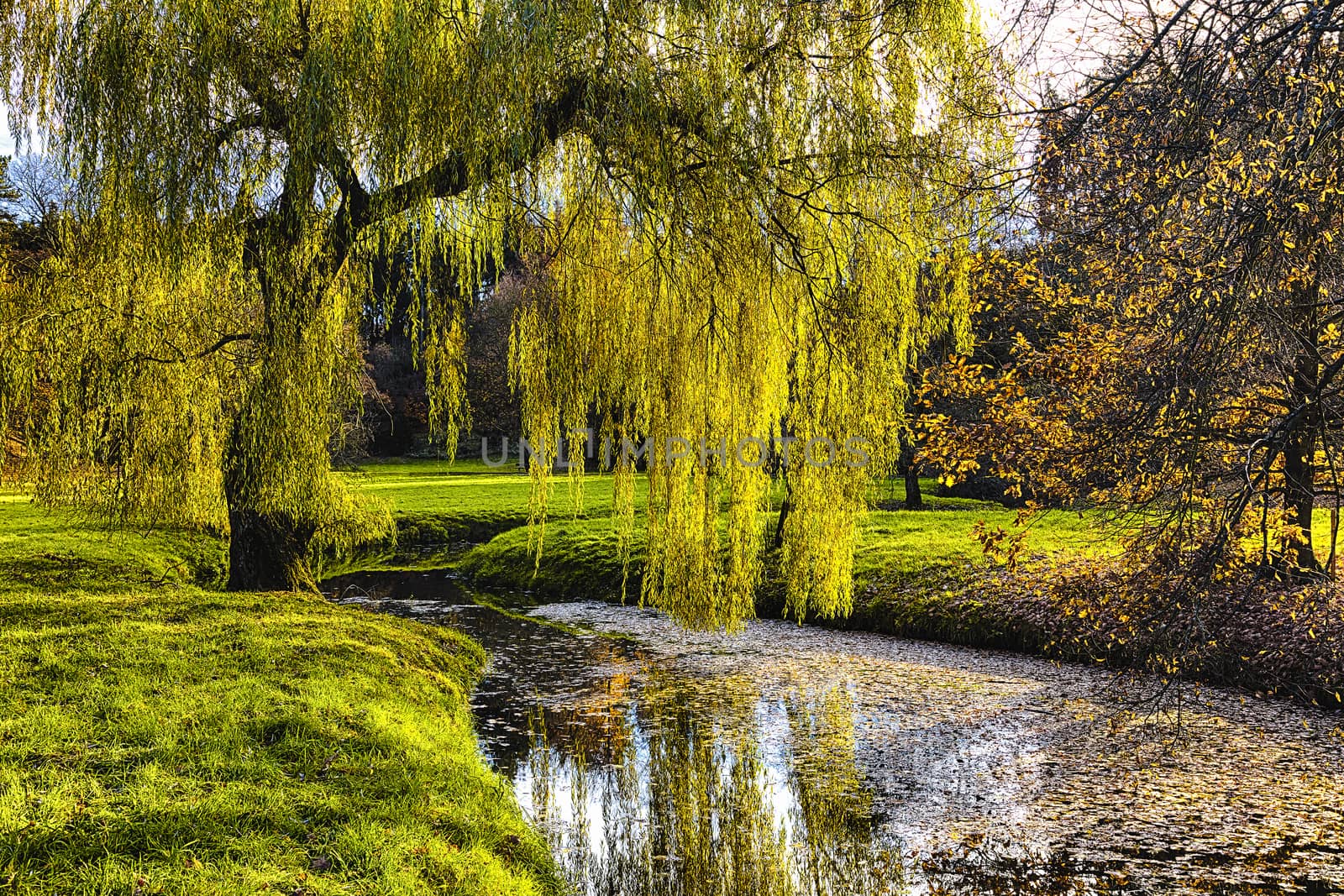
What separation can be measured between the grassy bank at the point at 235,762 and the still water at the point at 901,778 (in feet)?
2.01

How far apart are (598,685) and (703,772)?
8.41 ft

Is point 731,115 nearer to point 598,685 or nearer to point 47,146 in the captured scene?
point 47,146

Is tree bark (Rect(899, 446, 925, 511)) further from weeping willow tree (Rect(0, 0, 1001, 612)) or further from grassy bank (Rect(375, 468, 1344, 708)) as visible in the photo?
weeping willow tree (Rect(0, 0, 1001, 612))

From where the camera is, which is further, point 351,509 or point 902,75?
point 351,509

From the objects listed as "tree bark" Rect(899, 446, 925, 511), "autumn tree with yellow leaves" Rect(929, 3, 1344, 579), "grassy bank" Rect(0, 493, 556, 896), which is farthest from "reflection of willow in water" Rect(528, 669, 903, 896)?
"tree bark" Rect(899, 446, 925, 511)

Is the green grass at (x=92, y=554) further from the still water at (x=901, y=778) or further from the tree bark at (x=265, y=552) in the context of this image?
the still water at (x=901, y=778)

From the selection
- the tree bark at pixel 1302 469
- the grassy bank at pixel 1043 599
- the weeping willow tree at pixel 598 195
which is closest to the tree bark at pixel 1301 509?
the tree bark at pixel 1302 469

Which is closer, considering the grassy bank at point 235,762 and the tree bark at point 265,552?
the grassy bank at point 235,762

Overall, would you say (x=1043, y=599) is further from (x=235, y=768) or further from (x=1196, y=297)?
(x=235, y=768)

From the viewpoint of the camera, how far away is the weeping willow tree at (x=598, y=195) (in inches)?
191

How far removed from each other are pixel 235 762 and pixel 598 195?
344 centimetres

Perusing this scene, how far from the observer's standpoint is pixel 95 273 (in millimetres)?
7375

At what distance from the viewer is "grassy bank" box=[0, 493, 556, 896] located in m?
3.34

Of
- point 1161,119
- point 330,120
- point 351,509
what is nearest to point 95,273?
point 351,509
